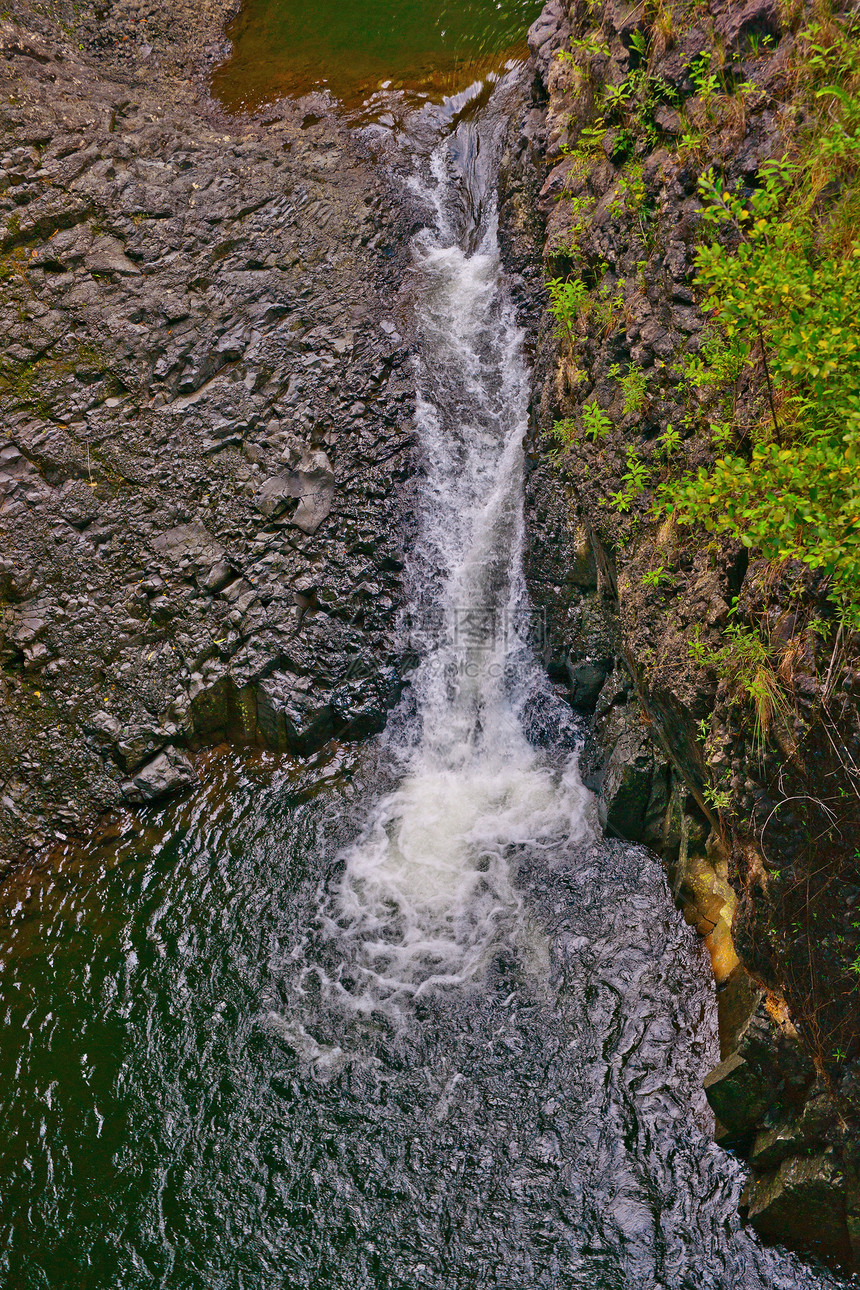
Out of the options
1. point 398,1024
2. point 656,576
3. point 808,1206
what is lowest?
point 808,1206

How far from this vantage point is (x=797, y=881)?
15.2ft

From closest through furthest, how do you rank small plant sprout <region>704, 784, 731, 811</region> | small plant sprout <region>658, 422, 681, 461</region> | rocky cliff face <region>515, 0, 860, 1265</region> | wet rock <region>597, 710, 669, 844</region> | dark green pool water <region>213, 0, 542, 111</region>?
rocky cliff face <region>515, 0, 860, 1265</region>
small plant sprout <region>704, 784, 731, 811</region>
small plant sprout <region>658, 422, 681, 461</region>
wet rock <region>597, 710, 669, 844</region>
dark green pool water <region>213, 0, 542, 111</region>

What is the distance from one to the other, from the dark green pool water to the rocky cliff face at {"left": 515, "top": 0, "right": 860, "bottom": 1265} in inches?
154

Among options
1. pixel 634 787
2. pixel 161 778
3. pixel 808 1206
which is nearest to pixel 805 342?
pixel 634 787

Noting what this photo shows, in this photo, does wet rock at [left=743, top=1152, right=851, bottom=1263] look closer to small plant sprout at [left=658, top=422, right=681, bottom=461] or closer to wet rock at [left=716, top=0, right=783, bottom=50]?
small plant sprout at [left=658, top=422, right=681, bottom=461]

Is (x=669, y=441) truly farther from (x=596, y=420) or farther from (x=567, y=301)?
(x=567, y=301)

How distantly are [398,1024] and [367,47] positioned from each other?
45.9ft

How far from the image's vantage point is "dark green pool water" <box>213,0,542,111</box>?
37.7 feet

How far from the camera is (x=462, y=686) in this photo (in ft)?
27.8

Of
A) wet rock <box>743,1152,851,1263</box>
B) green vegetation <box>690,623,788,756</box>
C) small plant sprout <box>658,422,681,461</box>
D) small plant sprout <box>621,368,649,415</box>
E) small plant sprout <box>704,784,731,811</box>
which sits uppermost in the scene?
small plant sprout <box>621,368,649,415</box>

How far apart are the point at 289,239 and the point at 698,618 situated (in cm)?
793

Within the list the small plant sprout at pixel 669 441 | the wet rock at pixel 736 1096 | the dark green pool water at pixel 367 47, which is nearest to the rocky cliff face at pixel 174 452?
the dark green pool water at pixel 367 47

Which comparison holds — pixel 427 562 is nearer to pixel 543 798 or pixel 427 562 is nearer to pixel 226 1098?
pixel 543 798

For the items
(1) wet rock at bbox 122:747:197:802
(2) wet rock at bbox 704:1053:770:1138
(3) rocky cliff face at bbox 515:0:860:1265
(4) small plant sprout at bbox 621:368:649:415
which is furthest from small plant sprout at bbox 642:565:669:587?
(1) wet rock at bbox 122:747:197:802
